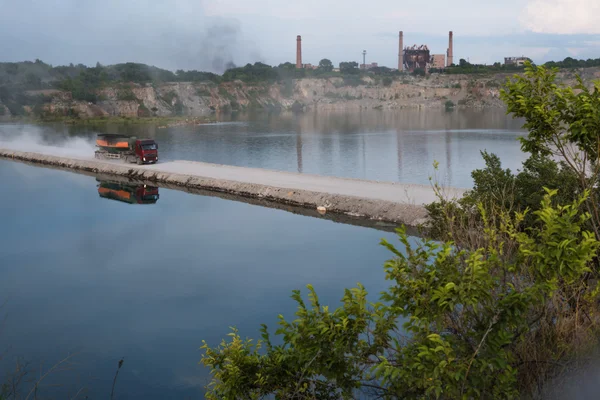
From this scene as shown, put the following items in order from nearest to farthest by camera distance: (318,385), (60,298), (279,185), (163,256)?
1. (318,385)
2. (60,298)
3. (163,256)
4. (279,185)

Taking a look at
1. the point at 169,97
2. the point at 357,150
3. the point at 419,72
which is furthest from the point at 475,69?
the point at 357,150

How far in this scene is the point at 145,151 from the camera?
3061cm

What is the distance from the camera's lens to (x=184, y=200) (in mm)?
23781

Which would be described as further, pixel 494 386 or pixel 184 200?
pixel 184 200

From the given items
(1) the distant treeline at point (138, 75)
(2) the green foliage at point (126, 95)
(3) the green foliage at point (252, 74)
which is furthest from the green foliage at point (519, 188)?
(3) the green foliage at point (252, 74)

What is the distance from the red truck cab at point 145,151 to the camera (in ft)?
100

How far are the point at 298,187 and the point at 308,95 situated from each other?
357ft

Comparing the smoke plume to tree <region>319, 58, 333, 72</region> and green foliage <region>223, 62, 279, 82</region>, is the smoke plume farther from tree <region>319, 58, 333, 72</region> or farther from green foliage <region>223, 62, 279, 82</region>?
tree <region>319, 58, 333, 72</region>

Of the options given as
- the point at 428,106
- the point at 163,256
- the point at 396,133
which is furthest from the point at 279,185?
the point at 428,106

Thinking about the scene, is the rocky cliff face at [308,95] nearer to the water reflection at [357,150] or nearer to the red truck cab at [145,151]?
the water reflection at [357,150]

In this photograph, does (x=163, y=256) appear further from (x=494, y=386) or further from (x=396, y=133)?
(x=396, y=133)

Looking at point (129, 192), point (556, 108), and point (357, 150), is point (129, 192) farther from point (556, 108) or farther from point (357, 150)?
point (556, 108)

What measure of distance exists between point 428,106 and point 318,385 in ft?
386

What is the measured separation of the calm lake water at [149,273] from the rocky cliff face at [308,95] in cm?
7491
